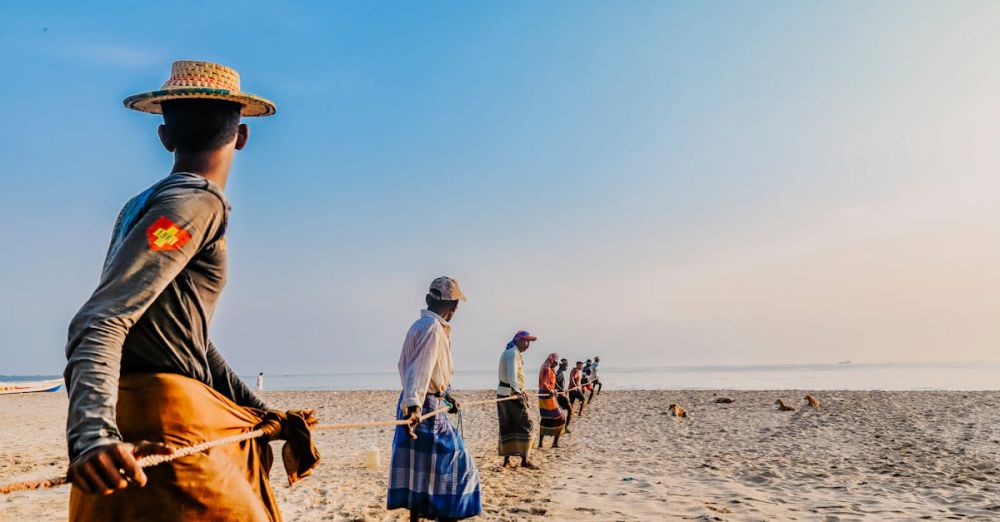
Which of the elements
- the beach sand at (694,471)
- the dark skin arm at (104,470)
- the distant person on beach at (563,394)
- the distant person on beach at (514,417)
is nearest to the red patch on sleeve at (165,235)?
the dark skin arm at (104,470)

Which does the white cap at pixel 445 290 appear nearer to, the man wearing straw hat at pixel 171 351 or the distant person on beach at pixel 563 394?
the man wearing straw hat at pixel 171 351

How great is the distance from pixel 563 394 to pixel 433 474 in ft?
31.9

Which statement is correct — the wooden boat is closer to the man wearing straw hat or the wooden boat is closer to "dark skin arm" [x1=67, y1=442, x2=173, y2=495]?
the man wearing straw hat

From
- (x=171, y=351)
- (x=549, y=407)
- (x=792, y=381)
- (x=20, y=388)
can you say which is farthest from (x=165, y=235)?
(x=792, y=381)

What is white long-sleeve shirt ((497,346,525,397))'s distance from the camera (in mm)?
10031

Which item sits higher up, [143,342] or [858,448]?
[143,342]

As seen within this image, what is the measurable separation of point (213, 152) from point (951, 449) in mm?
13219

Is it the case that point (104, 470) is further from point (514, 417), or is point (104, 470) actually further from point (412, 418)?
point (514, 417)

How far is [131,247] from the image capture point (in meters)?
1.61

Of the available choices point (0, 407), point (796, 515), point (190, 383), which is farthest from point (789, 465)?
point (0, 407)

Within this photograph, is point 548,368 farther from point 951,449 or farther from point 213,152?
point 213,152

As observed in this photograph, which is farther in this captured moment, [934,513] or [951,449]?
[951,449]

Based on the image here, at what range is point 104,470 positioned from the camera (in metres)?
1.40

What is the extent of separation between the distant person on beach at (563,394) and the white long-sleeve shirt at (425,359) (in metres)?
7.88
